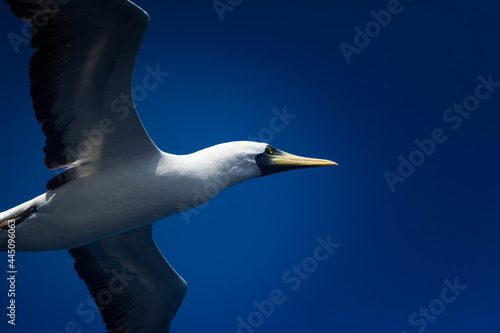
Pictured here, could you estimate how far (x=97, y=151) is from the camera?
8.11 feet

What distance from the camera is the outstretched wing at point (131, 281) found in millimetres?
2885

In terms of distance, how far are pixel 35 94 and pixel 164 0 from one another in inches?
68.2

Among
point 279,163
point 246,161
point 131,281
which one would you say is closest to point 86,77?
point 246,161

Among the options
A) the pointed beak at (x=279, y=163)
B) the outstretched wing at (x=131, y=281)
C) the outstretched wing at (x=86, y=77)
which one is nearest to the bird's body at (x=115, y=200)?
the outstretched wing at (x=86, y=77)

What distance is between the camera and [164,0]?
12.2 ft

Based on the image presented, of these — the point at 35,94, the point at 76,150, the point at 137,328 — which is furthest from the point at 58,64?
the point at 137,328

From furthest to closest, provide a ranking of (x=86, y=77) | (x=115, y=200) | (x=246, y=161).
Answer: (x=246, y=161), (x=115, y=200), (x=86, y=77)

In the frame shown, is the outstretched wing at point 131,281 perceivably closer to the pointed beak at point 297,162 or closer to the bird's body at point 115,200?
the bird's body at point 115,200

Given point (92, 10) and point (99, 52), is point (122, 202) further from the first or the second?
point (92, 10)

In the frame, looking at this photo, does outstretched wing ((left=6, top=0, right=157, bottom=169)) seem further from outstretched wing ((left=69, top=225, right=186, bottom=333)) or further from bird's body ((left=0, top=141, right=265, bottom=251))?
outstretched wing ((left=69, top=225, right=186, bottom=333))

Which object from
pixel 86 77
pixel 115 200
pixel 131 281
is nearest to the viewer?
pixel 86 77

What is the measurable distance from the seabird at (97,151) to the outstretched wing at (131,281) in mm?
423

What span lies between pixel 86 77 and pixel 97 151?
0.38 m

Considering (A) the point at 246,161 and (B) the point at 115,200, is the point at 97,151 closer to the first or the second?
(B) the point at 115,200
